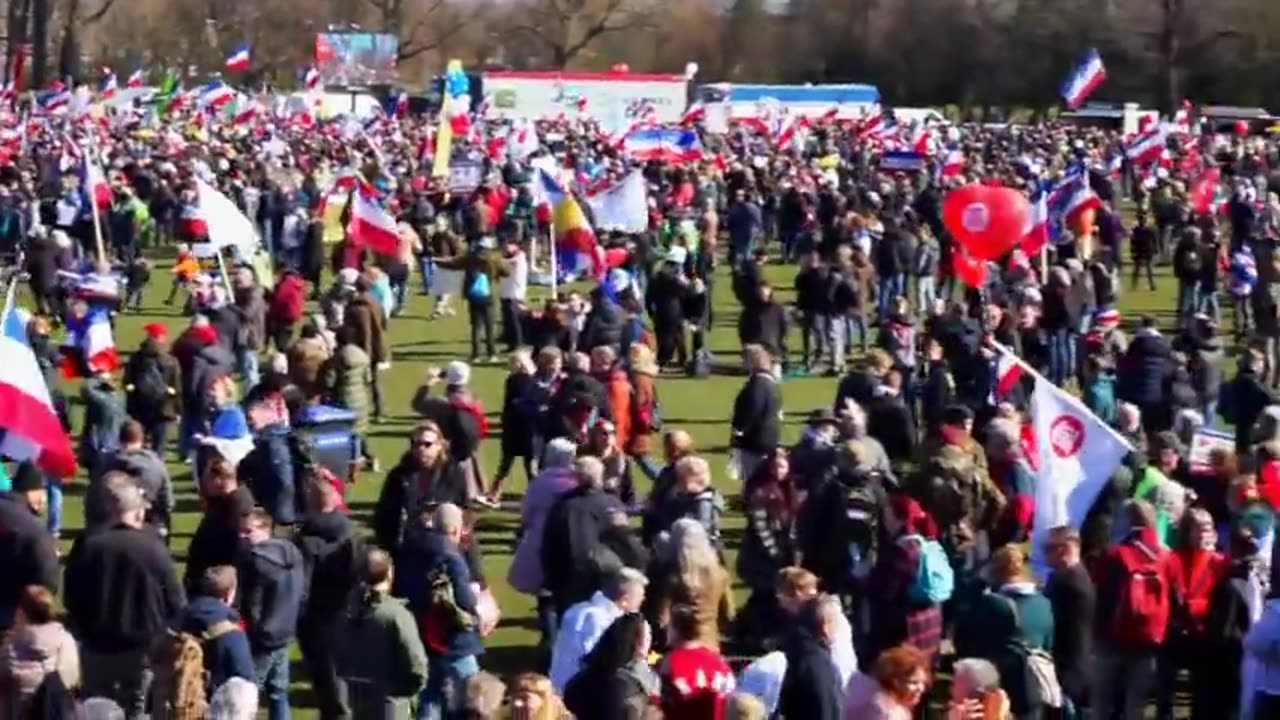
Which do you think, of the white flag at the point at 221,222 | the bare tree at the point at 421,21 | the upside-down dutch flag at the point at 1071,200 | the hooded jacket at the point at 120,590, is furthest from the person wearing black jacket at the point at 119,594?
the bare tree at the point at 421,21

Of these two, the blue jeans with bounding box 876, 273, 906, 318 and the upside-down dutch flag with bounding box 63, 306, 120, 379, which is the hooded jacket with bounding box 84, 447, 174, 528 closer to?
the upside-down dutch flag with bounding box 63, 306, 120, 379

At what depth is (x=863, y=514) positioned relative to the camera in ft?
A: 33.1

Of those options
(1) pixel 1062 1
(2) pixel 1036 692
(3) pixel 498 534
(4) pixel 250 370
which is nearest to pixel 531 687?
(2) pixel 1036 692

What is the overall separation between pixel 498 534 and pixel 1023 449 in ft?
12.0

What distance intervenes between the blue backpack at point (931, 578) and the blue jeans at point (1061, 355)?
919 cm

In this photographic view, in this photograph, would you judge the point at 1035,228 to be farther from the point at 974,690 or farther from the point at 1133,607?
the point at 974,690

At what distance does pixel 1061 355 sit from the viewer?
61.1ft

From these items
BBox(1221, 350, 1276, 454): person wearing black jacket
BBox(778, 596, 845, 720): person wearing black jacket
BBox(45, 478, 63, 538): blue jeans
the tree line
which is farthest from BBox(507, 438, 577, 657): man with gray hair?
the tree line

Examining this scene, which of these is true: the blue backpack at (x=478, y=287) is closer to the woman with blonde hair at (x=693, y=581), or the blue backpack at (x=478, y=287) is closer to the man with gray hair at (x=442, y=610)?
the woman with blonde hair at (x=693, y=581)

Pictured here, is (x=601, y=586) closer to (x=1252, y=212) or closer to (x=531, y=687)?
(x=531, y=687)

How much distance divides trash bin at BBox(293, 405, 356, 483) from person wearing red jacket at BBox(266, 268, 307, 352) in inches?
190

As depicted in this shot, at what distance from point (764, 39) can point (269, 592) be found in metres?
71.0

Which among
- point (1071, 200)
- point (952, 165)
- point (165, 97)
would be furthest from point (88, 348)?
point (165, 97)

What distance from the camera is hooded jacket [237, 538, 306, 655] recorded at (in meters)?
8.95
